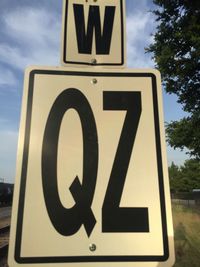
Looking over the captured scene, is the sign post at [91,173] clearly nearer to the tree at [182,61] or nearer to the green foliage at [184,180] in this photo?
the tree at [182,61]

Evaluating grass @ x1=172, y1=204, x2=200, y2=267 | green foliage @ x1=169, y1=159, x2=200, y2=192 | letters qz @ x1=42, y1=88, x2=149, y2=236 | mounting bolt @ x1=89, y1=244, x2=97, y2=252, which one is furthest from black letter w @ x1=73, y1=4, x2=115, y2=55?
green foliage @ x1=169, y1=159, x2=200, y2=192

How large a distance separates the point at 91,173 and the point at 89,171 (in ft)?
0.05

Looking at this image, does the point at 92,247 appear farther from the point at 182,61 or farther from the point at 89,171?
the point at 182,61

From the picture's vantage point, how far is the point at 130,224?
1.83m

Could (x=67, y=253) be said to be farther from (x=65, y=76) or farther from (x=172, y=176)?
(x=172, y=176)

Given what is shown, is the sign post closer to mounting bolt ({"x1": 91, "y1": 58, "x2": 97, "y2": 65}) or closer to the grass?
mounting bolt ({"x1": 91, "y1": 58, "x2": 97, "y2": 65})

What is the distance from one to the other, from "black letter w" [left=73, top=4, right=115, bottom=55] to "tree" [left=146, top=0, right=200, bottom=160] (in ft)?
43.7

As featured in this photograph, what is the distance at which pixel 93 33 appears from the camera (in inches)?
94.4

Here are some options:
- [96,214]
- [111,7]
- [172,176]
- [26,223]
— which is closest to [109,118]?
[96,214]

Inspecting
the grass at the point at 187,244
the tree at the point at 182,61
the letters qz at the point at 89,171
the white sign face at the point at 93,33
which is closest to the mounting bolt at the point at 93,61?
the white sign face at the point at 93,33

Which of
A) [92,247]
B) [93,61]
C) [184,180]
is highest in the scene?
[184,180]

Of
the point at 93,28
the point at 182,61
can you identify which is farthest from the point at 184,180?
the point at 93,28

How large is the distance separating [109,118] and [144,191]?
46cm

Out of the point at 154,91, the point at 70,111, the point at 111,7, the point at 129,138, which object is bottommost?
the point at 129,138
